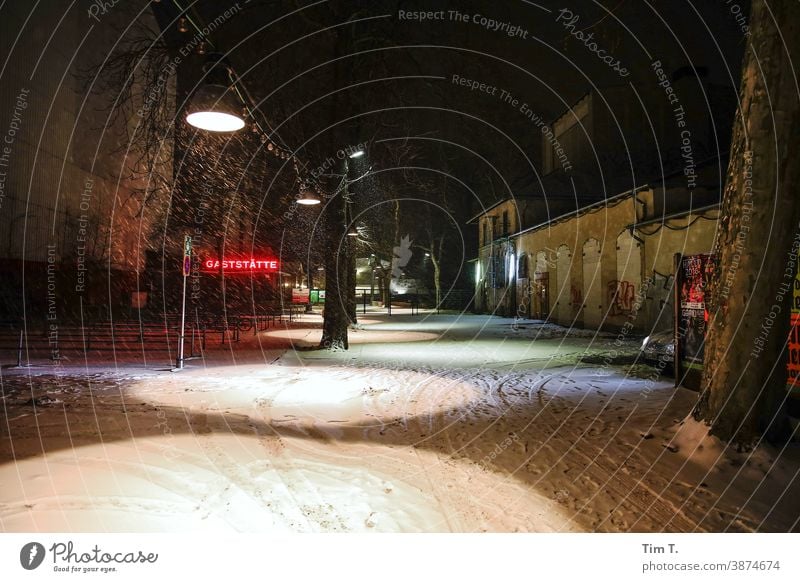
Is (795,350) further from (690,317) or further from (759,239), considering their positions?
(759,239)

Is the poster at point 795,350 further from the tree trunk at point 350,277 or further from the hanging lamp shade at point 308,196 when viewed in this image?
the tree trunk at point 350,277

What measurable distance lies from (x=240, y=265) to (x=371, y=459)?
22.9 m

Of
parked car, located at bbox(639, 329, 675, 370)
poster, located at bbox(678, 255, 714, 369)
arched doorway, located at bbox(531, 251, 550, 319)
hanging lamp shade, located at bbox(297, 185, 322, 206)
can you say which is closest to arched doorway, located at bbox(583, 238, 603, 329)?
arched doorway, located at bbox(531, 251, 550, 319)

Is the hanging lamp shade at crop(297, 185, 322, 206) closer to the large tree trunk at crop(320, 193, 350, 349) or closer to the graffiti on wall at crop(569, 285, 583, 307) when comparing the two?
the large tree trunk at crop(320, 193, 350, 349)

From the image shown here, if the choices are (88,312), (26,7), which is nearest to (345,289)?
(88,312)

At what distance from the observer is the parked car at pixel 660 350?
34.1ft

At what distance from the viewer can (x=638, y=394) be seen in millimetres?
8430

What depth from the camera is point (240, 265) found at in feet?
85.7

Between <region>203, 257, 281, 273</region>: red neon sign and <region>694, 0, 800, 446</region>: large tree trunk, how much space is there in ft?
77.2

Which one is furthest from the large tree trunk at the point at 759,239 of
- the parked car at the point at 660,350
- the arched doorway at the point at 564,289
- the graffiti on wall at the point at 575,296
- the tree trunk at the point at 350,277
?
the arched doorway at the point at 564,289

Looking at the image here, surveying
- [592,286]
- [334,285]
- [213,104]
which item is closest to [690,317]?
[213,104]

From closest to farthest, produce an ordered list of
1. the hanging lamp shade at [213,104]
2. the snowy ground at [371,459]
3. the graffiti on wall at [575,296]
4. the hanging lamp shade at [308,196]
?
the snowy ground at [371,459]
the hanging lamp shade at [213,104]
the hanging lamp shade at [308,196]
the graffiti on wall at [575,296]

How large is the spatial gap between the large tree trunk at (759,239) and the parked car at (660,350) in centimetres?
535

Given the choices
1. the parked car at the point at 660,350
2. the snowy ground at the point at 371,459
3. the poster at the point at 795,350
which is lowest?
the snowy ground at the point at 371,459
